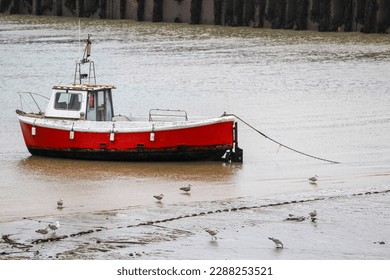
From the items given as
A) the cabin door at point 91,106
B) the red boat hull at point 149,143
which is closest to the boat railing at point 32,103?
the cabin door at point 91,106

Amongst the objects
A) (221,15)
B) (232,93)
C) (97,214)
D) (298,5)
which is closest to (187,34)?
(221,15)

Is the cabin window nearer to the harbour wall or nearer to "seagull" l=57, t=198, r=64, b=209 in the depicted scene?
"seagull" l=57, t=198, r=64, b=209

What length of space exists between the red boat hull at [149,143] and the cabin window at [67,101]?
0.62 meters

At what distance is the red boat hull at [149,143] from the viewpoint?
912 inches

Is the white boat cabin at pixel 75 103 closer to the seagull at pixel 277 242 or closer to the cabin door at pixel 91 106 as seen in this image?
the cabin door at pixel 91 106

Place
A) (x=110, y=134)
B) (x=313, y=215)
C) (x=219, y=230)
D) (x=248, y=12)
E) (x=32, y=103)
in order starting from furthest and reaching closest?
(x=248, y=12)
(x=32, y=103)
(x=110, y=134)
(x=313, y=215)
(x=219, y=230)

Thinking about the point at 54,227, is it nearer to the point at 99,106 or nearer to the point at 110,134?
the point at 110,134

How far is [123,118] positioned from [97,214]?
22.4 ft

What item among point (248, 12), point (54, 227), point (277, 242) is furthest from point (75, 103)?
point (248, 12)

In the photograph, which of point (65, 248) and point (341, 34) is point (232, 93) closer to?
point (341, 34)

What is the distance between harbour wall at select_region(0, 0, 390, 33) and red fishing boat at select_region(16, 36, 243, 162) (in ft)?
92.3

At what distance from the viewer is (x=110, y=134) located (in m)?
23.3

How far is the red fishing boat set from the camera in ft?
75.9

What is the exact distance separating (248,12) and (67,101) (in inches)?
1284
